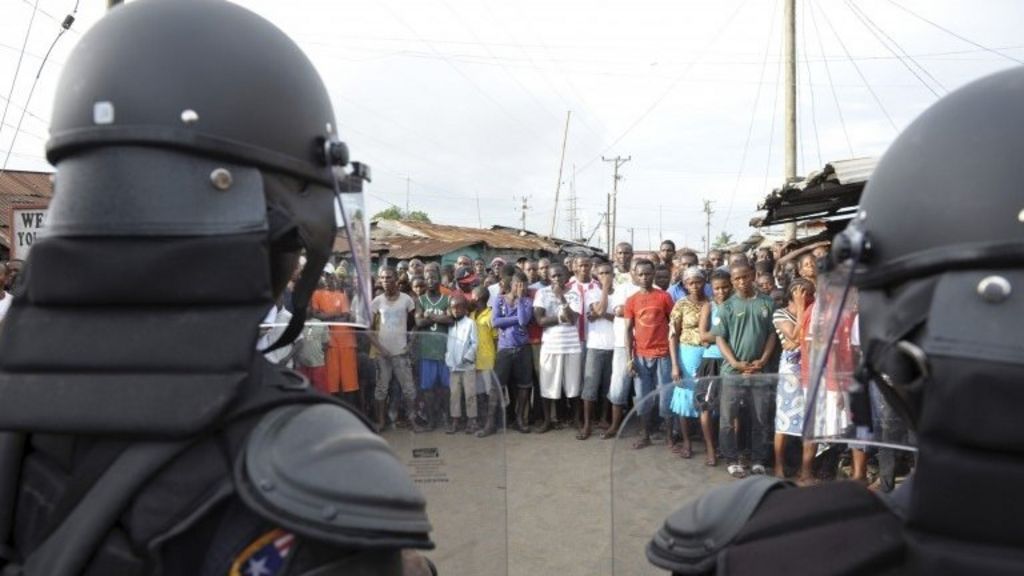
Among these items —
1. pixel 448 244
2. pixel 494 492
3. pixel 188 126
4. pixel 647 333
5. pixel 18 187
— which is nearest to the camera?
pixel 188 126

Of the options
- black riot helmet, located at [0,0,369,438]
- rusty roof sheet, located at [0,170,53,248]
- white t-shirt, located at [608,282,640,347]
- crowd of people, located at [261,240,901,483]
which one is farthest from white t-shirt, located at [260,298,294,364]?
rusty roof sheet, located at [0,170,53,248]

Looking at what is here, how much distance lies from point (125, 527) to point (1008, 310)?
48.8 inches

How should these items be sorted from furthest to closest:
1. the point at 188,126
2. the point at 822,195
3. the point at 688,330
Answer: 1. the point at 822,195
2. the point at 688,330
3. the point at 188,126

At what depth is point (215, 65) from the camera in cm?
132

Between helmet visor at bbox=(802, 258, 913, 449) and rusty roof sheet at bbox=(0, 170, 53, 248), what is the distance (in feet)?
59.9

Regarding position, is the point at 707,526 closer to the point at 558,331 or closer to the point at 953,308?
the point at 953,308

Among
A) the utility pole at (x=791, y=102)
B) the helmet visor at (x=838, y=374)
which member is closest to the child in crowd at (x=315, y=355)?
the helmet visor at (x=838, y=374)

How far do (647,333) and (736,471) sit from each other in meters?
5.03

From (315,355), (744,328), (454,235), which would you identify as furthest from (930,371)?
(454,235)

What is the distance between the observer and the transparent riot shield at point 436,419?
2535 millimetres

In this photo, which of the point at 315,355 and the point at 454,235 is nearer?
the point at 315,355

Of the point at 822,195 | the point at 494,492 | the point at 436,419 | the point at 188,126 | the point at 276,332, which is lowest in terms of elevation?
the point at 494,492

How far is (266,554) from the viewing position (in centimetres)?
111

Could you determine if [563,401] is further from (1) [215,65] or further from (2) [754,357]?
(1) [215,65]
